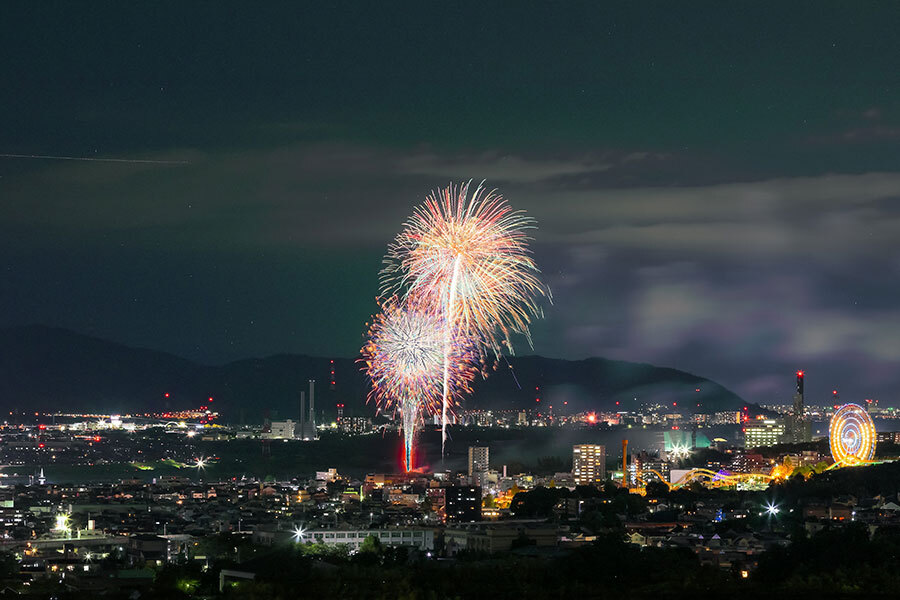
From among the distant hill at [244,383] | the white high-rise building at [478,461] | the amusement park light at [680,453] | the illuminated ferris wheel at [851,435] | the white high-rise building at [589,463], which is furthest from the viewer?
the distant hill at [244,383]

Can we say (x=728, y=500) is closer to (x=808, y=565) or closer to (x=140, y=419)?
(x=808, y=565)

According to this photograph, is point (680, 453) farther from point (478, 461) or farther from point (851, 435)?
point (851, 435)

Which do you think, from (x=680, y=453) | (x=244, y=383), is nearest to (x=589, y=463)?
(x=680, y=453)

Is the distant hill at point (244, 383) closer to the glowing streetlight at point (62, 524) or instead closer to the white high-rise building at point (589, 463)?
the white high-rise building at point (589, 463)

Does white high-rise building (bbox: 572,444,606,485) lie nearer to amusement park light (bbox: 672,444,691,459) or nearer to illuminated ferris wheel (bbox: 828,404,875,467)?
amusement park light (bbox: 672,444,691,459)

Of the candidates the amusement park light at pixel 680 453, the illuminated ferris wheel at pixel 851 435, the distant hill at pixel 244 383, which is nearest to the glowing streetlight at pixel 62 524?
the illuminated ferris wheel at pixel 851 435

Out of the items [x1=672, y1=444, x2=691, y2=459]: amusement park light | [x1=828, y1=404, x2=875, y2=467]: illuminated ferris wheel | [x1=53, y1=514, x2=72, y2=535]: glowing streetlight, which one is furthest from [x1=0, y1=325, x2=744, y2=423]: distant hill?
[x1=53, y1=514, x2=72, y2=535]: glowing streetlight
